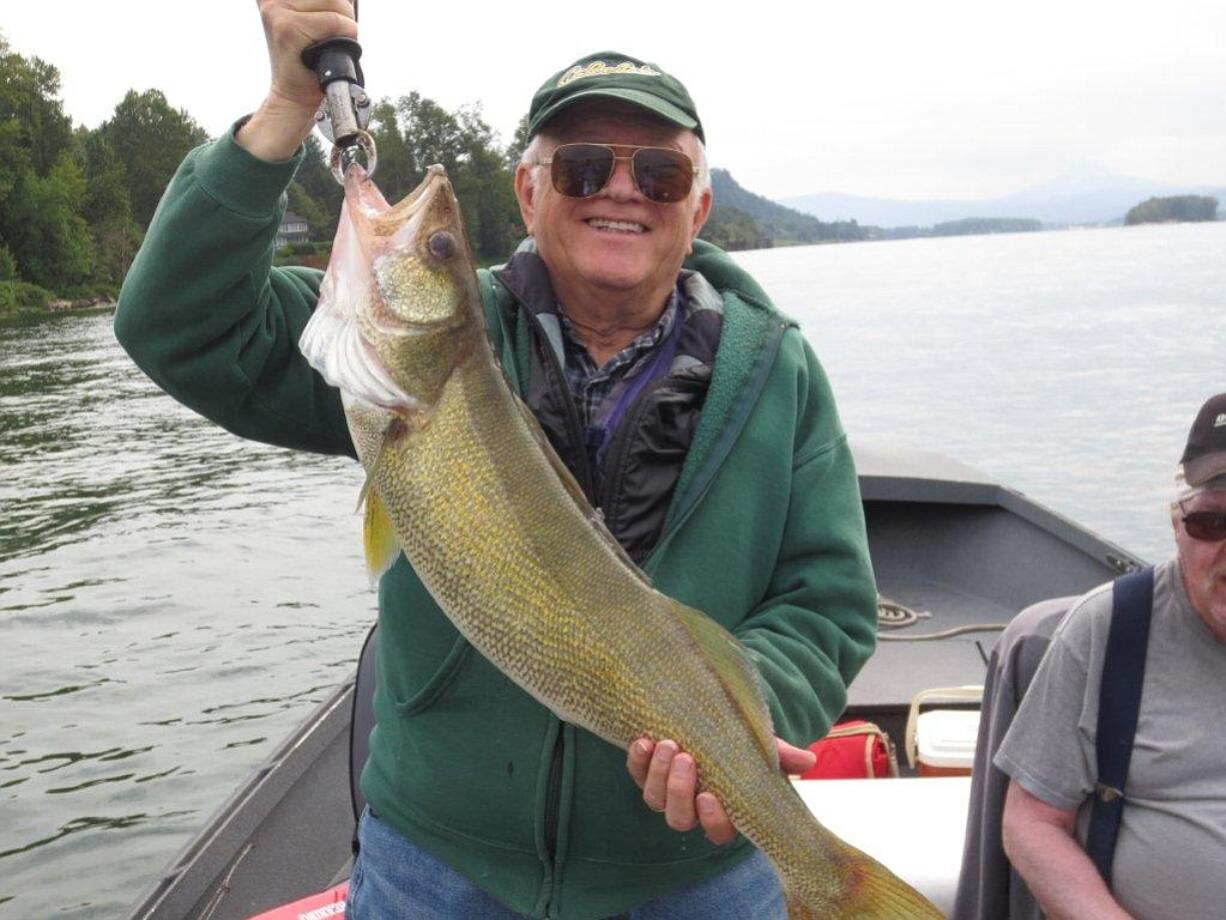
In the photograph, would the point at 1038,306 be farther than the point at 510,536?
Yes

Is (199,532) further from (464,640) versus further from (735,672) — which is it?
(735,672)

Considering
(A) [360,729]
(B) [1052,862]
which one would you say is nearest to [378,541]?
(A) [360,729]

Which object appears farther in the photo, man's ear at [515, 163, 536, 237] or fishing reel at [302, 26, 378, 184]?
man's ear at [515, 163, 536, 237]

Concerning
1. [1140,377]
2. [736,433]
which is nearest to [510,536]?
[736,433]

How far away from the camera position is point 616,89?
249 cm

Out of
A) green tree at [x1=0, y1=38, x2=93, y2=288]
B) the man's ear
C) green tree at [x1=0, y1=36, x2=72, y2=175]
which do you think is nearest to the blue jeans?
the man's ear

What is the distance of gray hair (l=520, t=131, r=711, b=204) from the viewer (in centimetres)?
263

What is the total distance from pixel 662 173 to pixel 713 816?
1.34 m

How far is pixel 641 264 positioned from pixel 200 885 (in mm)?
3172

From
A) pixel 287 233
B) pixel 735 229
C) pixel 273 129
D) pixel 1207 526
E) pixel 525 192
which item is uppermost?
pixel 273 129

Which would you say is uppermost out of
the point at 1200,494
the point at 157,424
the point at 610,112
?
the point at 610,112

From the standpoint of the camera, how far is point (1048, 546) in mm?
7938

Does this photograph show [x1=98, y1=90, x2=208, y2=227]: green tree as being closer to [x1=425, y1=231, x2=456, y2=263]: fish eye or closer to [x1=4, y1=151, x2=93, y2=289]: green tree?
[x1=4, y1=151, x2=93, y2=289]: green tree

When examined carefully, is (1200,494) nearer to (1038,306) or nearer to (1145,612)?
(1145,612)
